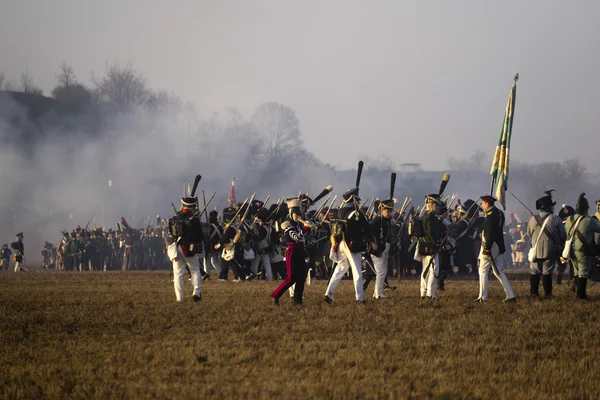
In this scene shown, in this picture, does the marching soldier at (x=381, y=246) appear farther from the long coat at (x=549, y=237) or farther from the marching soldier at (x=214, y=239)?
the marching soldier at (x=214, y=239)

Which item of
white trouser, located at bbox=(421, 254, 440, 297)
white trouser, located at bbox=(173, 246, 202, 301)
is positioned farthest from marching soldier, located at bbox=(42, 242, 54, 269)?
white trouser, located at bbox=(421, 254, 440, 297)

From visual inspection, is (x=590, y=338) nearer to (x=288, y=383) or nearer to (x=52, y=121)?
(x=288, y=383)

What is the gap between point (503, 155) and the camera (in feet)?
80.9

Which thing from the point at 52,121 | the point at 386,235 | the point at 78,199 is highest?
the point at 52,121

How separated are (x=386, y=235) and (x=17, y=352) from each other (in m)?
8.95

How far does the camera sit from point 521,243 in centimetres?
4703

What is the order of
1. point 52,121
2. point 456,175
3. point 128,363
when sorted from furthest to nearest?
point 456,175
point 52,121
point 128,363

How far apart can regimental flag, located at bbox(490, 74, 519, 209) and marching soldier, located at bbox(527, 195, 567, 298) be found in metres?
5.88

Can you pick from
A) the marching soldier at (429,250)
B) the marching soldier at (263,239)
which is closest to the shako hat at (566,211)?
the marching soldier at (429,250)

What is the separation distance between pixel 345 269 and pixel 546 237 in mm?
3759

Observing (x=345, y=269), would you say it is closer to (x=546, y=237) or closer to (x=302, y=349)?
(x=546, y=237)

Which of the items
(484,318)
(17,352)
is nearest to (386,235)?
(484,318)

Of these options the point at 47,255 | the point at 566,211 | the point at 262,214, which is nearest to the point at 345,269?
the point at 566,211

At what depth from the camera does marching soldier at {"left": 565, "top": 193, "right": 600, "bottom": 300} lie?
17.0m
